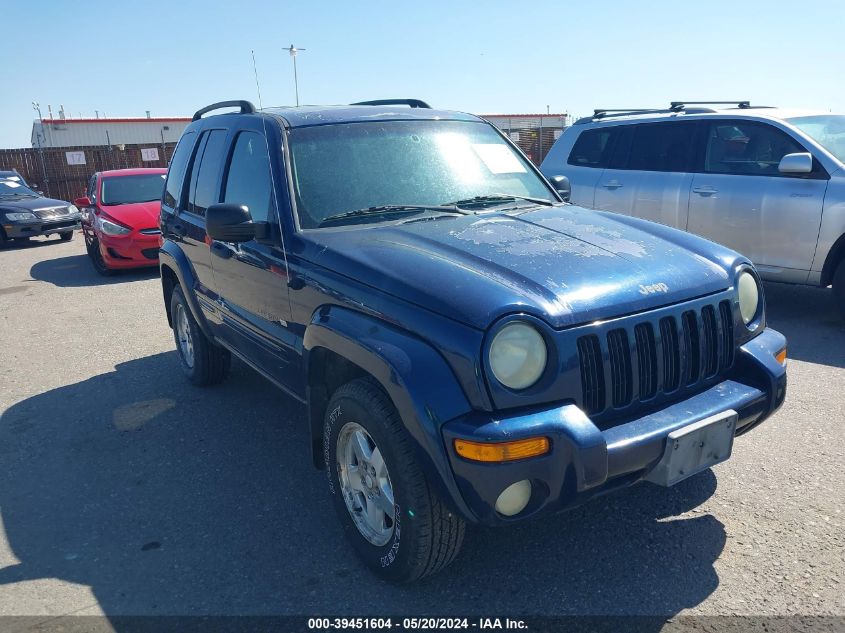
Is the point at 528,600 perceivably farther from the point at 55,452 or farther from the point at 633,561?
the point at 55,452

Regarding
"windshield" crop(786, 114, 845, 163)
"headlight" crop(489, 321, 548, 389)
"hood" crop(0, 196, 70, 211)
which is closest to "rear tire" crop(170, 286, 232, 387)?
"headlight" crop(489, 321, 548, 389)

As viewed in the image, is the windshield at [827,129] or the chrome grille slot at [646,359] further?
the windshield at [827,129]

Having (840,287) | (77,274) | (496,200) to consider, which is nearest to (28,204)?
(77,274)

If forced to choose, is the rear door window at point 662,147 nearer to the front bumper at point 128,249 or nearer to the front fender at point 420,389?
the front fender at point 420,389

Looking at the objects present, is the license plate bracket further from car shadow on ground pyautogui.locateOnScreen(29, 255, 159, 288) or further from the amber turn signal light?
car shadow on ground pyautogui.locateOnScreen(29, 255, 159, 288)

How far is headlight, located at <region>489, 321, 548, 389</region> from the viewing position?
246 centimetres

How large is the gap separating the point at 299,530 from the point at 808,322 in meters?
5.11

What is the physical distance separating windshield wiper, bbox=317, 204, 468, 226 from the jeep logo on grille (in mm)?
1140

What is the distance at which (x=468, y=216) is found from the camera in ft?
11.7

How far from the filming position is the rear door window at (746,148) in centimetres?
636

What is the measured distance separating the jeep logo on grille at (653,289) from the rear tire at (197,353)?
333cm

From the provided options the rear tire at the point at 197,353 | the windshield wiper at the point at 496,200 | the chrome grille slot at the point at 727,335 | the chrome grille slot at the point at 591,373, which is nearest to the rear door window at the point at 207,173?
the rear tire at the point at 197,353

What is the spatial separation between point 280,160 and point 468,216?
1002 millimetres

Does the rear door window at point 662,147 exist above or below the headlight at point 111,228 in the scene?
above
